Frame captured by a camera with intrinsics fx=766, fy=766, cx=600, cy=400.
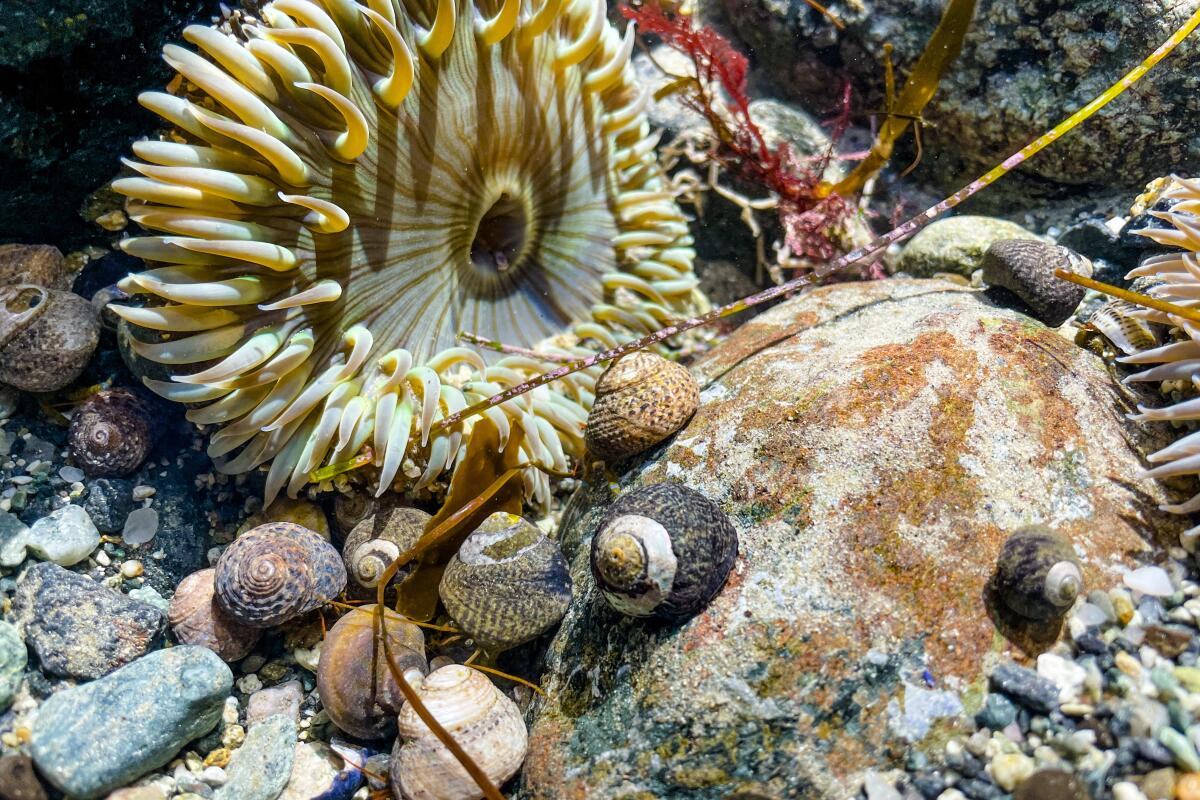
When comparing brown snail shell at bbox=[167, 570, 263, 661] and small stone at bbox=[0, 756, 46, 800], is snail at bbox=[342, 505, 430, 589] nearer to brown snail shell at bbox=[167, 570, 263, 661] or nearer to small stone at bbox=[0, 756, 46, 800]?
brown snail shell at bbox=[167, 570, 263, 661]

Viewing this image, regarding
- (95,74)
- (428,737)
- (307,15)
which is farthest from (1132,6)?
(95,74)

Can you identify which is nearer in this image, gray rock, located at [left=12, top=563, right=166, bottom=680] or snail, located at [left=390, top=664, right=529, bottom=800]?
snail, located at [left=390, top=664, right=529, bottom=800]

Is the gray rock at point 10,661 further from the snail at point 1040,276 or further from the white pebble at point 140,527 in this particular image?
the snail at point 1040,276

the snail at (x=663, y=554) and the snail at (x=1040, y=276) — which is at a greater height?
the snail at (x=1040, y=276)

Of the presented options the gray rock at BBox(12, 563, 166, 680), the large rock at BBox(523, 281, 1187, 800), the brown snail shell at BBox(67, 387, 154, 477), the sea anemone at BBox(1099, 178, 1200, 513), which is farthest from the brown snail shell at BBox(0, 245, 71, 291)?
the sea anemone at BBox(1099, 178, 1200, 513)

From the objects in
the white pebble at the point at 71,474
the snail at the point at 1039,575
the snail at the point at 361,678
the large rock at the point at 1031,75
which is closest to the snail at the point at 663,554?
the snail at the point at 1039,575

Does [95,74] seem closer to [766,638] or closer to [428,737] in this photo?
[428,737]
